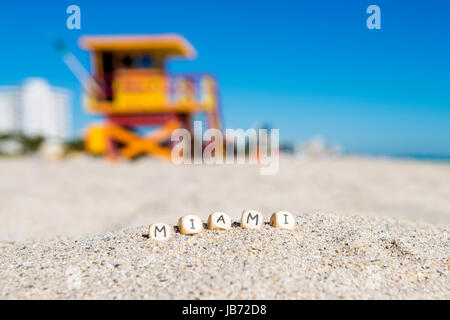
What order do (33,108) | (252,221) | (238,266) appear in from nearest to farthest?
(238,266) → (252,221) → (33,108)

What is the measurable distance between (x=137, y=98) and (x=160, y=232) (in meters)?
9.39

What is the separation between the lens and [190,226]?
2.99 m

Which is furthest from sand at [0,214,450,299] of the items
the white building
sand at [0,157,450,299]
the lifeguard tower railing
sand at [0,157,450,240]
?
the white building

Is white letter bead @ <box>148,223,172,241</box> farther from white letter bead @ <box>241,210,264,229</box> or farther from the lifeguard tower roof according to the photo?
the lifeguard tower roof

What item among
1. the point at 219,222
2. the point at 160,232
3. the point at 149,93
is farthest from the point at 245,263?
the point at 149,93

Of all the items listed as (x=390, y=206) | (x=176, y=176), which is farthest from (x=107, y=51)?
(x=390, y=206)

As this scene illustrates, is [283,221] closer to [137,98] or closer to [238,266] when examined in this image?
[238,266]

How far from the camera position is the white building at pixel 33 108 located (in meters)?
88.7

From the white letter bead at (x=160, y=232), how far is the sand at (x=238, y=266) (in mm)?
40

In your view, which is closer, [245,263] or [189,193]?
[245,263]

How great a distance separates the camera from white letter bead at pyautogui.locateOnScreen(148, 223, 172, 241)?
2.91 m

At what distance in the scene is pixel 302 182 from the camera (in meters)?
7.99

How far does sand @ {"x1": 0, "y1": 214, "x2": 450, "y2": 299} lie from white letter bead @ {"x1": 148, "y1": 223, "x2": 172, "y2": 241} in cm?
4

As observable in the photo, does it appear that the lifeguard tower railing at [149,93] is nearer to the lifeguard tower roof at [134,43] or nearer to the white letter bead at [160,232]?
the lifeguard tower roof at [134,43]
